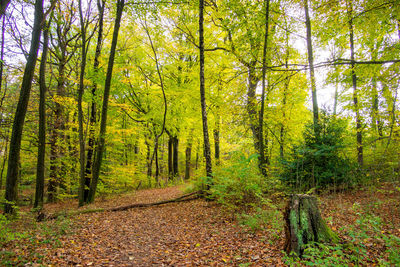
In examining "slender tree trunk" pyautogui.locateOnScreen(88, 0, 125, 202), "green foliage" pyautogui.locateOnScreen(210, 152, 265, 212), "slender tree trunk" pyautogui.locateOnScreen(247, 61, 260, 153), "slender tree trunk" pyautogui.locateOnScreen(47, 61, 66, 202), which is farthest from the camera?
"slender tree trunk" pyautogui.locateOnScreen(47, 61, 66, 202)

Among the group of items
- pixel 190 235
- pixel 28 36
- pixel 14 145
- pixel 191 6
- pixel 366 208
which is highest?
pixel 191 6

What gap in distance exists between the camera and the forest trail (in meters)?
3.81

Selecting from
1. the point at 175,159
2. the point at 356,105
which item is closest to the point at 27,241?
the point at 356,105

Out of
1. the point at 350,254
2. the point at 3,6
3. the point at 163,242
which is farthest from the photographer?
the point at 3,6

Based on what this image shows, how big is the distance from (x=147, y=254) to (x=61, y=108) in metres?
10.7

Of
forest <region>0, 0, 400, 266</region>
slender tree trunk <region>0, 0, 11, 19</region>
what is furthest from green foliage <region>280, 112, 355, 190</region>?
slender tree trunk <region>0, 0, 11, 19</region>

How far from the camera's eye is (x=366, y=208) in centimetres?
529

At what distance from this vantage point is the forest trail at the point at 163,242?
3814 mm

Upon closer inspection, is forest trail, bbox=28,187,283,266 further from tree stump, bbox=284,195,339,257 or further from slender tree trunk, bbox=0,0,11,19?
slender tree trunk, bbox=0,0,11,19

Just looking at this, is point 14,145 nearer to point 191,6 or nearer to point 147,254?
point 147,254

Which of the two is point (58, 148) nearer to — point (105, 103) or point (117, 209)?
point (105, 103)

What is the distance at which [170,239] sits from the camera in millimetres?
5152

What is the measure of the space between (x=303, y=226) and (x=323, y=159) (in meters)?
4.25

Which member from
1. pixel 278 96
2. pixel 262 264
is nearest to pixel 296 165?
pixel 278 96
